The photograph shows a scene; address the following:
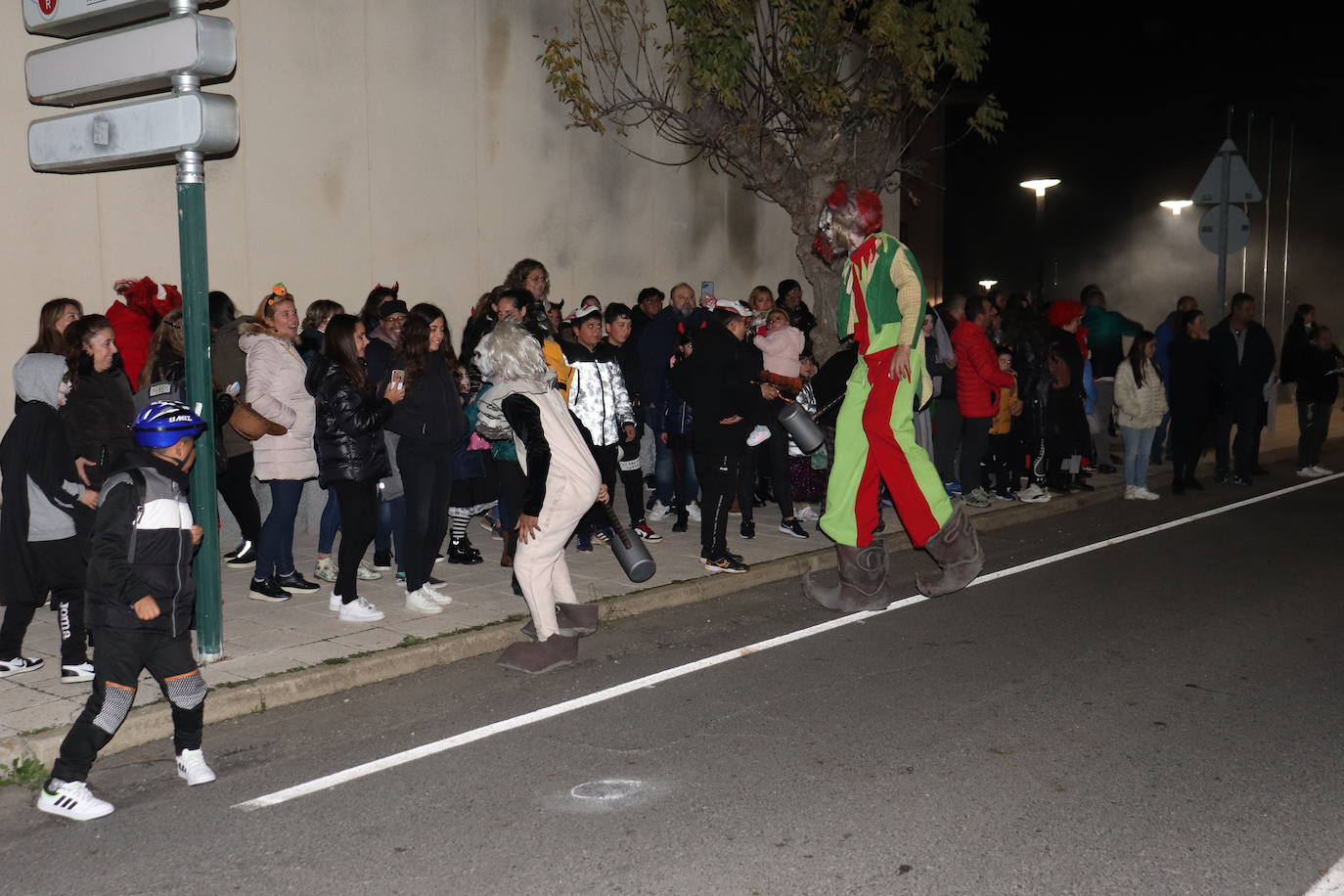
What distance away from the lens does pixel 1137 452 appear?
1292 cm

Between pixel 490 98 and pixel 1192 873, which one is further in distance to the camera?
pixel 490 98

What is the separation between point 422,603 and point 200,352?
211 cm

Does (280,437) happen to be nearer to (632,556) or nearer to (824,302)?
(632,556)

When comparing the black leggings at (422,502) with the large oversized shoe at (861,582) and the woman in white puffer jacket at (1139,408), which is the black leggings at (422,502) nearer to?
the large oversized shoe at (861,582)

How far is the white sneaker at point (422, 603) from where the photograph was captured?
7.84 meters

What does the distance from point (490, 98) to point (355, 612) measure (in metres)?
6.88

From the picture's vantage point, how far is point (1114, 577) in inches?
356

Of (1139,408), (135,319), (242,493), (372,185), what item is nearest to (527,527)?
(242,493)

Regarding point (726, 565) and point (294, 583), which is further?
point (726, 565)

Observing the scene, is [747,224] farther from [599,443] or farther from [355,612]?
[355,612]

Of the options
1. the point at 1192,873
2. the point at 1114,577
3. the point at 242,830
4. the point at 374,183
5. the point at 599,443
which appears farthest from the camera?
the point at 374,183

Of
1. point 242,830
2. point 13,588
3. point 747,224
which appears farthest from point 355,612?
point 747,224

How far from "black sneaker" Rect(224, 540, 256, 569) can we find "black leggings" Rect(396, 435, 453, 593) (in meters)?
2.04

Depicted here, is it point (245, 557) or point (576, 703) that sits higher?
point (245, 557)
